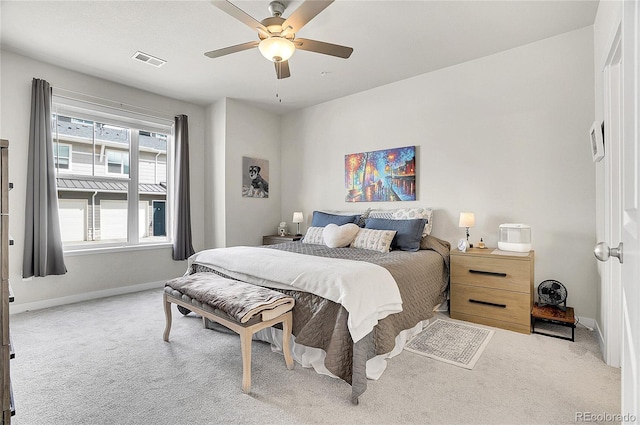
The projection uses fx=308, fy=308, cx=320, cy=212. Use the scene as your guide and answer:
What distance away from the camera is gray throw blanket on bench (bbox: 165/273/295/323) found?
1.95 metres

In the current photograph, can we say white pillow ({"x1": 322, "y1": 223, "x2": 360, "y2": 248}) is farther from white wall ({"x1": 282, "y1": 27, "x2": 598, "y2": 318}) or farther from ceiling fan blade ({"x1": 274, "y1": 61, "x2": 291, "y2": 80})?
ceiling fan blade ({"x1": 274, "y1": 61, "x2": 291, "y2": 80})

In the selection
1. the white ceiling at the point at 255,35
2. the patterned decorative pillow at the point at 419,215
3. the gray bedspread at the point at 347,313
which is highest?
the white ceiling at the point at 255,35

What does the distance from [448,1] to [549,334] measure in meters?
2.88

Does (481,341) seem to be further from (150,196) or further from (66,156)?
(66,156)

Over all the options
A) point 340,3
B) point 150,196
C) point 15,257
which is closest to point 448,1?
point 340,3

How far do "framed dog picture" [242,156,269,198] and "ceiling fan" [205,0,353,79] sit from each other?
7.95 ft

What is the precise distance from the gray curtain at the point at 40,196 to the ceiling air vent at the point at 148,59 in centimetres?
109

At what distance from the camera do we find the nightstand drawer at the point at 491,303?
271 centimetres

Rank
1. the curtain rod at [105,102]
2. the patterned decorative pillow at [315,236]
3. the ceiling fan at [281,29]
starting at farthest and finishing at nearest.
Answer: the patterned decorative pillow at [315,236]
the curtain rod at [105,102]
the ceiling fan at [281,29]

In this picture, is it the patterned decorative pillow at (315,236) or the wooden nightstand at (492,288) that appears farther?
the patterned decorative pillow at (315,236)

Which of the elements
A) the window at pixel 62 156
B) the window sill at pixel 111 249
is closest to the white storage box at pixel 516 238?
the window sill at pixel 111 249

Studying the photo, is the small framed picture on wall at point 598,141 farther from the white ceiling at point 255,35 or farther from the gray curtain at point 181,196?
the gray curtain at point 181,196

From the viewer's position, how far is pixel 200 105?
4.89 meters

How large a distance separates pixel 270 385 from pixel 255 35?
2964mm
